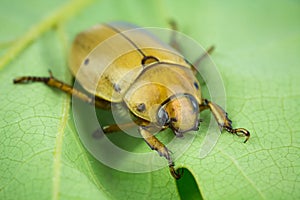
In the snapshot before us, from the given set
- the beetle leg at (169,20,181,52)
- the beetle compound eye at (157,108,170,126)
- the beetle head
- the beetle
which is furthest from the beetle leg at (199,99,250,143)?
the beetle leg at (169,20,181,52)

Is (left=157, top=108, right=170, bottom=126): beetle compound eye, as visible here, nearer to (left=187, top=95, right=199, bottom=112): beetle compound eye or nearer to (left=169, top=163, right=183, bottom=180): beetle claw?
(left=187, top=95, right=199, bottom=112): beetle compound eye

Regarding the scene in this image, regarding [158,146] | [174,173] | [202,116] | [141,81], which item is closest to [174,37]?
[141,81]

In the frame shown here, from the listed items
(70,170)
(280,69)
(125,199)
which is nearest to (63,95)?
(70,170)

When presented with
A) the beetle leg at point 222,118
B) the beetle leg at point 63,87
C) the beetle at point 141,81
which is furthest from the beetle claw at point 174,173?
the beetle leg at point 63,87

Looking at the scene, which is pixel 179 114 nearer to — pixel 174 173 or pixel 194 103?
pixel 194 103

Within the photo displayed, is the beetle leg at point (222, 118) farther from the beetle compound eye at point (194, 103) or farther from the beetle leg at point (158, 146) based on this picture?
the beetle leg at point (158, 146)

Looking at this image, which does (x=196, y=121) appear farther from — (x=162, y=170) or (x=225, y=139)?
(x=162, y=170)
